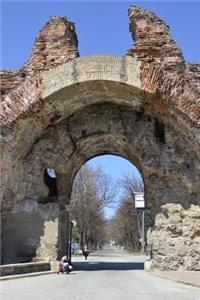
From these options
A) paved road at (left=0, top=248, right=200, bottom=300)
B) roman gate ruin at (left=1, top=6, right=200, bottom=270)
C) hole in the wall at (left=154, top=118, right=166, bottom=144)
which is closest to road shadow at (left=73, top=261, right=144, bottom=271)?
roman gate ruin at (left=1, top=6, right=200, bottom=270)

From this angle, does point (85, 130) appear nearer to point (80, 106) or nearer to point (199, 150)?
point (80, 106)

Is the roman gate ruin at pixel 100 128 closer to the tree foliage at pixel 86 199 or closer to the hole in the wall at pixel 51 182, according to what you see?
the hole in the wall at pixel 51 182

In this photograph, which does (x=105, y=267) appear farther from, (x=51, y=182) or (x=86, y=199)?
(x=86, y=199)

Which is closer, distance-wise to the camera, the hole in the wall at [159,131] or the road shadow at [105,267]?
the hole in the wall at [159,131]

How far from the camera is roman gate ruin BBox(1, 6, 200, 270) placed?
1480 cm

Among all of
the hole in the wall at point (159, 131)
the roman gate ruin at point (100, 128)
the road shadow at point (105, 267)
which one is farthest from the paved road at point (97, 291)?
the road shadow at point (105, 267)

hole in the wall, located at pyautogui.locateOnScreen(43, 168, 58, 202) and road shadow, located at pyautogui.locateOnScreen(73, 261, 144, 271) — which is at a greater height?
hole in the wall, located at pyautogui.locateOnScreen(43, 168, 58, 202)

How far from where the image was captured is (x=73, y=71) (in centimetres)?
1491

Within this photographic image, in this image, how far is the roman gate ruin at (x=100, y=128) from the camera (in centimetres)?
1480

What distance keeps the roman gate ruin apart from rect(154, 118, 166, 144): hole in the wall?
0.03m

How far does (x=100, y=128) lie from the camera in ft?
55.3

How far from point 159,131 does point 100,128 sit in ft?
6.91

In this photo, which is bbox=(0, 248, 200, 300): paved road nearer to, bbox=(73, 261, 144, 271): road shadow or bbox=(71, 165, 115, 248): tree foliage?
bbox=(73, 261, 144, 271): road shadow

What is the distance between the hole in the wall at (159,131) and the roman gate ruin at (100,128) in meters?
0.03
